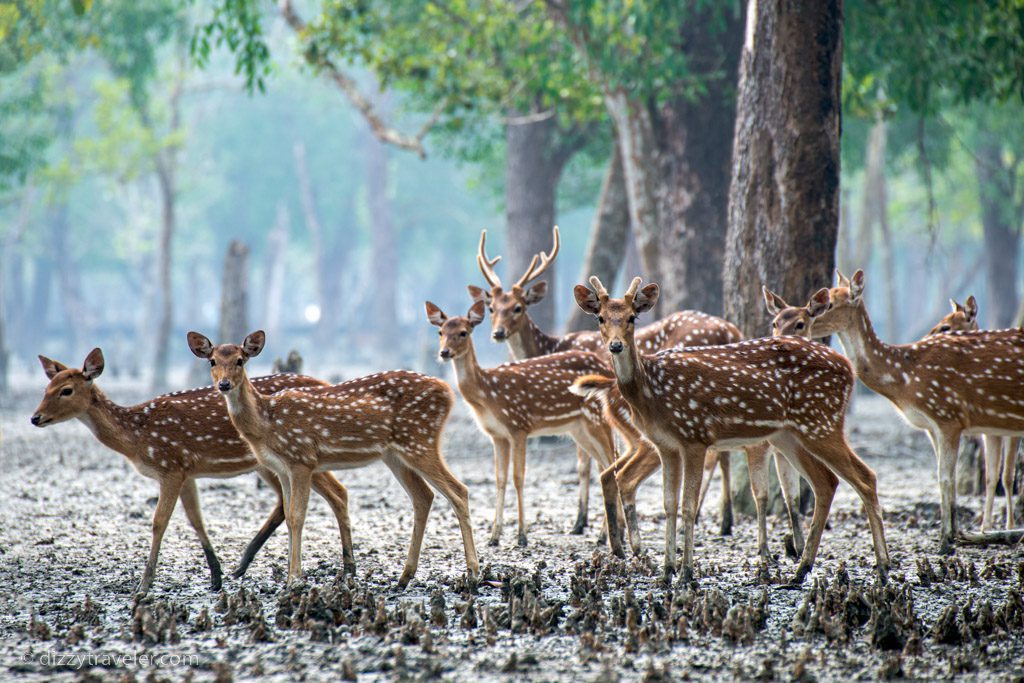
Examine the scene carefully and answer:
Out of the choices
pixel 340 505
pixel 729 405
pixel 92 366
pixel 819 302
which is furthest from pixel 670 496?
pixel 92 366

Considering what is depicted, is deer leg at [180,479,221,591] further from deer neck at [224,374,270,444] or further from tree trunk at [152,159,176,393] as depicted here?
tree trunk at [152,159,176,393]

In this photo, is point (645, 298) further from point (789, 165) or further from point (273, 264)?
point (273, 264)

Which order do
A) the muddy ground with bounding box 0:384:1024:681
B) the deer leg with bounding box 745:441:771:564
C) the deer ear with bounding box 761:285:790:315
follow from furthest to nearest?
the deer ear with bounding box 761:285:790:315 → the deer leg with bounding box 745:441:771:564 → the muddy ground with bounding box 0:384:1024:681

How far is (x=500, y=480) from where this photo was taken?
879 cm

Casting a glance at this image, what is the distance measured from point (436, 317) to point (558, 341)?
6.74ft

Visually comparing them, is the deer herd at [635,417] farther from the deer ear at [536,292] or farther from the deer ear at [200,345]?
the deer ear at [536,292]

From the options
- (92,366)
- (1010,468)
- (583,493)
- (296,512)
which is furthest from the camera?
(583,493)

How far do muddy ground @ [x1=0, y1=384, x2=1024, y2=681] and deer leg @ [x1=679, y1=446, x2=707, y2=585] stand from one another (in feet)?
0.62

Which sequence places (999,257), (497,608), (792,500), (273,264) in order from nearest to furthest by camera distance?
(497,608) → (792,500) → (999,257) → (273,264)

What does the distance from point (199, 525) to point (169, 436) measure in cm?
56

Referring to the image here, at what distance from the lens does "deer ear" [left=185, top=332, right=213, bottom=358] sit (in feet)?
22.7

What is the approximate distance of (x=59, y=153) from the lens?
4450cm

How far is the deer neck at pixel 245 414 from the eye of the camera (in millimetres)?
6688

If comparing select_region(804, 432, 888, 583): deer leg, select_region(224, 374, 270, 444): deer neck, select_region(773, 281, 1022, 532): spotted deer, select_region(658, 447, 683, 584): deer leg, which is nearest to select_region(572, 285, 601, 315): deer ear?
select_region(658, 447, 683, 584): deer leg
